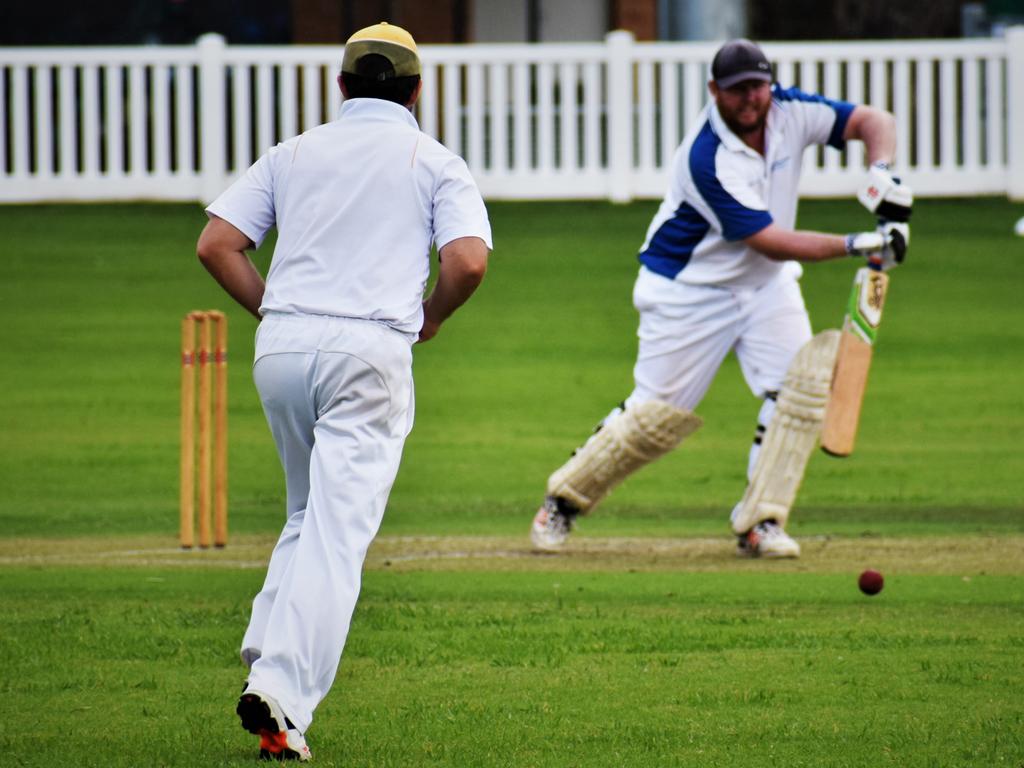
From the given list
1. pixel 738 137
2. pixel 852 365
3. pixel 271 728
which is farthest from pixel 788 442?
pixel 271 728

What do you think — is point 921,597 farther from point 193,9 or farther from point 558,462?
point 193,9

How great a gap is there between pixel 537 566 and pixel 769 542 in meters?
0.92

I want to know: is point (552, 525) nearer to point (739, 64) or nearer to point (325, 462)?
point (739, 64)

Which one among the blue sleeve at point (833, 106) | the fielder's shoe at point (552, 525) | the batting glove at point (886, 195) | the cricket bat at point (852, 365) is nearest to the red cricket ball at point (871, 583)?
the cricket bat at point (852, 365)

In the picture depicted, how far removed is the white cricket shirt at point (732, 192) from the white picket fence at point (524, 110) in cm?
1053

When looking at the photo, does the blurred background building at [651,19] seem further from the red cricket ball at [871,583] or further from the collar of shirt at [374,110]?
the collar of shirt at [374,110]

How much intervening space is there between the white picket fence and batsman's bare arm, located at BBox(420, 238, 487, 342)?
1391 cm

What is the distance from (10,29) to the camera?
1145 inches

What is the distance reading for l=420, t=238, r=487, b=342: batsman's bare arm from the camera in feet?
→ 18.3

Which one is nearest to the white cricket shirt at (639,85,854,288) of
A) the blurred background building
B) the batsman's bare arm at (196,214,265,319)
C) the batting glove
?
the batting glove

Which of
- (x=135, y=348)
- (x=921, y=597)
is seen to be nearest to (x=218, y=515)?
(x=921, y=597)

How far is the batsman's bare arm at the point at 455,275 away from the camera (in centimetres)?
559

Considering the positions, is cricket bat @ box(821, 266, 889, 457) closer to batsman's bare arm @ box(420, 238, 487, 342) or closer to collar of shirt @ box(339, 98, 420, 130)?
batsman's bare arm @ box(420, 238, 487, 342)

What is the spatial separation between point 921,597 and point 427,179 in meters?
3.22
